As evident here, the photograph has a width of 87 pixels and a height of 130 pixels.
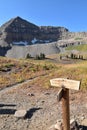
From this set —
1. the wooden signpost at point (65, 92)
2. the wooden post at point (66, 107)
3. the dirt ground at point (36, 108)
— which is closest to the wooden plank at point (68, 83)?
the wooden signpost at point (65, 92)

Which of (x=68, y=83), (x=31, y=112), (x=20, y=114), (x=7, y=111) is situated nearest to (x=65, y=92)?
(x=68, y=83)

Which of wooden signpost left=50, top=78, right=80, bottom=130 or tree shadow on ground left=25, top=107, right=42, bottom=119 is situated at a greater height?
wooden signpost left=50, top=78, right=80, bottom=130

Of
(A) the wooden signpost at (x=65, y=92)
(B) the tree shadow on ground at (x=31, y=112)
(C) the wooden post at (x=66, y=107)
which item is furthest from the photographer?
(B) the tree shadow on ground at (x=31, y=112)

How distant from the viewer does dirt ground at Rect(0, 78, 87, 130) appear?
14.6 meters

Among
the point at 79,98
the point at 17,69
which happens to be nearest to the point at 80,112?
the point at 79,98

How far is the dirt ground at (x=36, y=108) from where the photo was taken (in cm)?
1457

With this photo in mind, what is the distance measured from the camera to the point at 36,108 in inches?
691

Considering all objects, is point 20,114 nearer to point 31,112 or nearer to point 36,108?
point 31,112

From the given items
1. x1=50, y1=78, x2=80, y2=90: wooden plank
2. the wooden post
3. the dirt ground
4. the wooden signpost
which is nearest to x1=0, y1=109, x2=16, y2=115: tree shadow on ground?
the dirt ground

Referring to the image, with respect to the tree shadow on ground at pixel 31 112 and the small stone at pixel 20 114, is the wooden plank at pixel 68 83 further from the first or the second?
the tree shadow on ground at pixel 31 112

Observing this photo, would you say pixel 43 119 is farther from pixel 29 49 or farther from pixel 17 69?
pixel 29 49

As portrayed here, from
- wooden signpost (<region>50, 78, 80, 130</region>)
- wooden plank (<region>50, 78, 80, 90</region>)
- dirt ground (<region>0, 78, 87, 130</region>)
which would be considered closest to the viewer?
wooden plank (<region>50, 78, 80, 90</region>)

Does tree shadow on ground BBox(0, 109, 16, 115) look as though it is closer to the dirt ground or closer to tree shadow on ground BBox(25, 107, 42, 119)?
the dirt ground

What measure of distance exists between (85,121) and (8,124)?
415 cm
